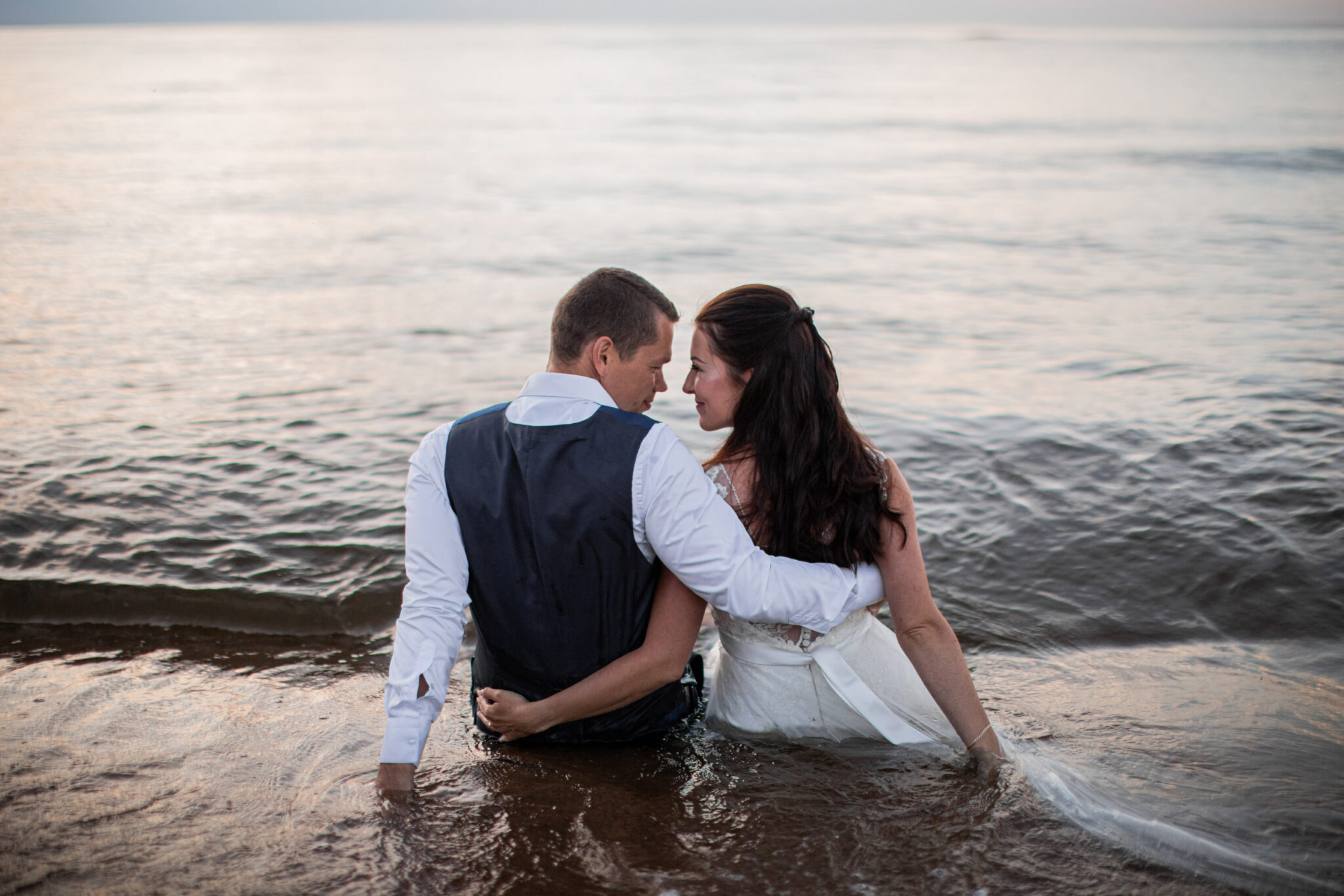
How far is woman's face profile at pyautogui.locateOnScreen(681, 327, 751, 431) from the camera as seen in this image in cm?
276

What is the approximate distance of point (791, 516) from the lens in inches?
109

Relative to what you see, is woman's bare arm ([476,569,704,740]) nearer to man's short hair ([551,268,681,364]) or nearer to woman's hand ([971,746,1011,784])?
man's short hair ([551,268,681,364])

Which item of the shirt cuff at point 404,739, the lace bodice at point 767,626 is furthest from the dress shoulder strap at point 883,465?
the shirt cuff at point 404,739

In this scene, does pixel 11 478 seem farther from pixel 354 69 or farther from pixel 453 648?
pixel 354 69

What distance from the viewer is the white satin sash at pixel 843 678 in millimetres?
2879

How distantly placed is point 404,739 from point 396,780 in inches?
5.7

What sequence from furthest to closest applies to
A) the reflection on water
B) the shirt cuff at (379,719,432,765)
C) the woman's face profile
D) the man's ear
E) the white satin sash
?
the white satin sash
the woman's face profile
the man's ear
the shirt cuff at (379,719,432,765)
the reflection on water

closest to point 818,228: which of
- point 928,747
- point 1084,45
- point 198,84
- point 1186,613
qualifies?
point 1186,613

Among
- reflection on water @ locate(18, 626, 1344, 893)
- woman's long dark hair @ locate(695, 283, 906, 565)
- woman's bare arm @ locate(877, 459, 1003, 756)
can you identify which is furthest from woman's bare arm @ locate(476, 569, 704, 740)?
woman's bare arm @ locate(877, 459, 1003, 756)

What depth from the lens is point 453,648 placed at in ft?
8.38

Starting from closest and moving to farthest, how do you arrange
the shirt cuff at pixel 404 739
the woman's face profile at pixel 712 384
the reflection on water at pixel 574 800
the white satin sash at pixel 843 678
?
the reflection on water at pixel 574 800, the shirt cuff at pixel 404 739, the woman's face profile at pixel 712 384, the white satin sash at pixel 843 678

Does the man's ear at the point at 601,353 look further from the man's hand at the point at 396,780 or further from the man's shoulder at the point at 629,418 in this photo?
the man's hand at the point at 396,780

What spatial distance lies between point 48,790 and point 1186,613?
4477 mm

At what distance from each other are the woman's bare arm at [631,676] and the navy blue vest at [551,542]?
0.14ft
